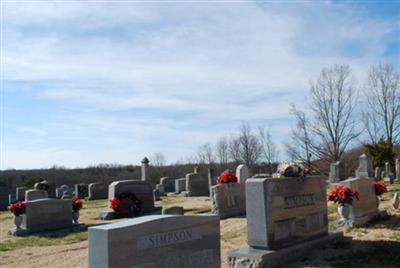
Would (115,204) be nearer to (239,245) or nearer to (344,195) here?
(239,245)

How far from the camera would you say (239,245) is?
10609 mm

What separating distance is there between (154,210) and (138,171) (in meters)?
32.5

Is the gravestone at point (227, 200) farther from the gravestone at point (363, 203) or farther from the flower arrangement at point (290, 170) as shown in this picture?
the flower arrangement at point (290, 170)

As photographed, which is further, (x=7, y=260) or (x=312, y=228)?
(x=7, y=260)

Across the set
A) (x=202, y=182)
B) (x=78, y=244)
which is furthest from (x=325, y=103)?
(x=78, y=244)

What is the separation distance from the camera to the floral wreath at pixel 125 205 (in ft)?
63.2

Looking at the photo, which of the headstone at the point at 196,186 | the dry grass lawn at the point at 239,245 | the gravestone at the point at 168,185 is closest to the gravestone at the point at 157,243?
the dry grass lawn at the point at 239,245

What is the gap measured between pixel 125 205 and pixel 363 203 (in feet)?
33.9

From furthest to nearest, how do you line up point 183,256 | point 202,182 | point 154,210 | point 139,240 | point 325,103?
point 325,103
point 202,182
point 154,210
point 183,256
point 139,240

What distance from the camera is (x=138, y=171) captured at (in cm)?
5250

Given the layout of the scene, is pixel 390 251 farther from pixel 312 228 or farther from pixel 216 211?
pixel 216 211

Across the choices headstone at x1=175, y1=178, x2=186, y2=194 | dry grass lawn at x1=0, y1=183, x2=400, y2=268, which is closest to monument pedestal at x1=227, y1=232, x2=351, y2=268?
dry grass lawn at x1=0, y1=183, x2=400, y2=268

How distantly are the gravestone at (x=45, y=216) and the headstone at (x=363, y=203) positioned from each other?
35.4ft

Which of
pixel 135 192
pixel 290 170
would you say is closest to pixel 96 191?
pixel 135 192
